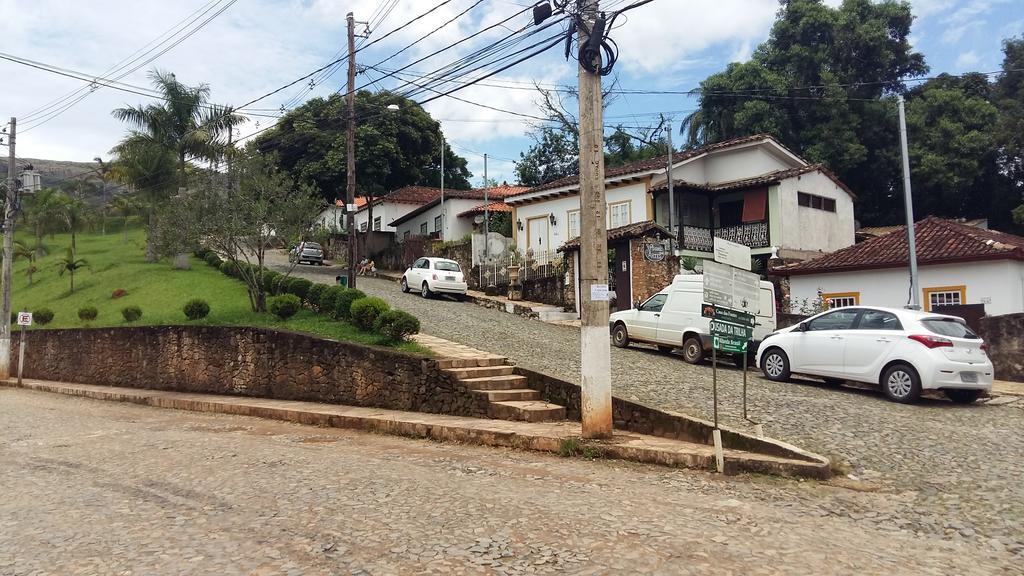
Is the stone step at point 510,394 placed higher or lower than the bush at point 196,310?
lower

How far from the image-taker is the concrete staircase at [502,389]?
10375 millimetres

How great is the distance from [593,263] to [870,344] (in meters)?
6.14

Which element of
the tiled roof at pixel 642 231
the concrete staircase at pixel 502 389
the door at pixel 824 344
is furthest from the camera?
the tiled roof at pixel 642 231

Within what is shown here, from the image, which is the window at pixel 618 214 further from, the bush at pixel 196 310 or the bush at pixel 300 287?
the bush at pixel 196 310

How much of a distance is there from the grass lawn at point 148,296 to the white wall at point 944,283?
46.9 feet

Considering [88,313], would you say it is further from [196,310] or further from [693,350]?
[693,350]

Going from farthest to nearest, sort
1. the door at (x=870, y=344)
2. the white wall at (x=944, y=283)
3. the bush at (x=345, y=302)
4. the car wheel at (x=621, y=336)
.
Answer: the white wall at (x=944, y=283) → the car wheel at (x=621, y=336) → the bush at (x=345, y=302) → the door at (x=870, y=344)

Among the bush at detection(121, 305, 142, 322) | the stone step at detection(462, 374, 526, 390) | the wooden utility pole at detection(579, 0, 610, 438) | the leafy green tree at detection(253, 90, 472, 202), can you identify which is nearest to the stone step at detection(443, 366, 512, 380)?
the stone step at detection(462, 374, 526, 390)

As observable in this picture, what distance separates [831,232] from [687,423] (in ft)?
80.3

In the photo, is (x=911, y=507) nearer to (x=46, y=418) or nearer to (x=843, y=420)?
(x=843, y=420)

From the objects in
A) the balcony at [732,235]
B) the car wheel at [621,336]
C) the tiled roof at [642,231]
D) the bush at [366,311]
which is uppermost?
the balcony at [732,235]

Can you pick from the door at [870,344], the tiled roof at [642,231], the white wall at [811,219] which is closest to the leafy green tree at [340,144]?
the tiled roof at [642,231]

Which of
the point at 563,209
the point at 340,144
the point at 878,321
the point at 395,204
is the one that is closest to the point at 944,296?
the point at 878,321

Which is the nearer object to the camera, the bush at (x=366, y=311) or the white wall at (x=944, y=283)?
the bush at (x=366, y=311)
